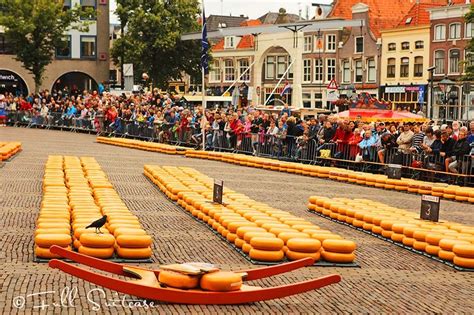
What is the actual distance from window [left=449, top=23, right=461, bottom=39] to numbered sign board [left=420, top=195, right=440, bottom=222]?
52400 mm

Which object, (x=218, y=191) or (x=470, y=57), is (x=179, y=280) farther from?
(x=470, y=57)

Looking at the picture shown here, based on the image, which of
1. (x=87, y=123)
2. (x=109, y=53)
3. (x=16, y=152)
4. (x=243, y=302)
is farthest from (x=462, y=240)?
(x=109, y=53)

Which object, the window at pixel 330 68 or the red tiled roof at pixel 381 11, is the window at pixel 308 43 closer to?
the window at pixel 330 68

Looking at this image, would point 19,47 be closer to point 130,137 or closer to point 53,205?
point 130,137

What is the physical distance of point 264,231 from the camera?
43.1ft

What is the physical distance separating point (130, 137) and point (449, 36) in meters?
33.2

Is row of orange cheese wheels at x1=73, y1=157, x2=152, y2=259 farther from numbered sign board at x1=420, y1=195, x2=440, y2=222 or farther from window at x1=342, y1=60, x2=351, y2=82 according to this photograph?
window at x1=342, y1=60, x2=351, y2=82

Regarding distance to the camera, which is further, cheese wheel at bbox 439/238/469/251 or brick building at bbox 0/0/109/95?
brick building at bbox 0/0/109/95

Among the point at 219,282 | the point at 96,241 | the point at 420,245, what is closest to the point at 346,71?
the point at 420,245

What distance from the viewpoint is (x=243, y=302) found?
31.6 feet

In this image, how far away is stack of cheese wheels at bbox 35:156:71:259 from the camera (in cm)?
1162

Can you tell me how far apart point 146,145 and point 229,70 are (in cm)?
6357

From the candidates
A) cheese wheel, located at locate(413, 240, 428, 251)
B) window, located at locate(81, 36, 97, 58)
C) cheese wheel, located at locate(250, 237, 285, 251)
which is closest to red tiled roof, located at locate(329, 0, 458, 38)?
window, located at locate(81, 36, 97, 58)

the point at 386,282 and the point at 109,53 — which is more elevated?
the point at 109,53
